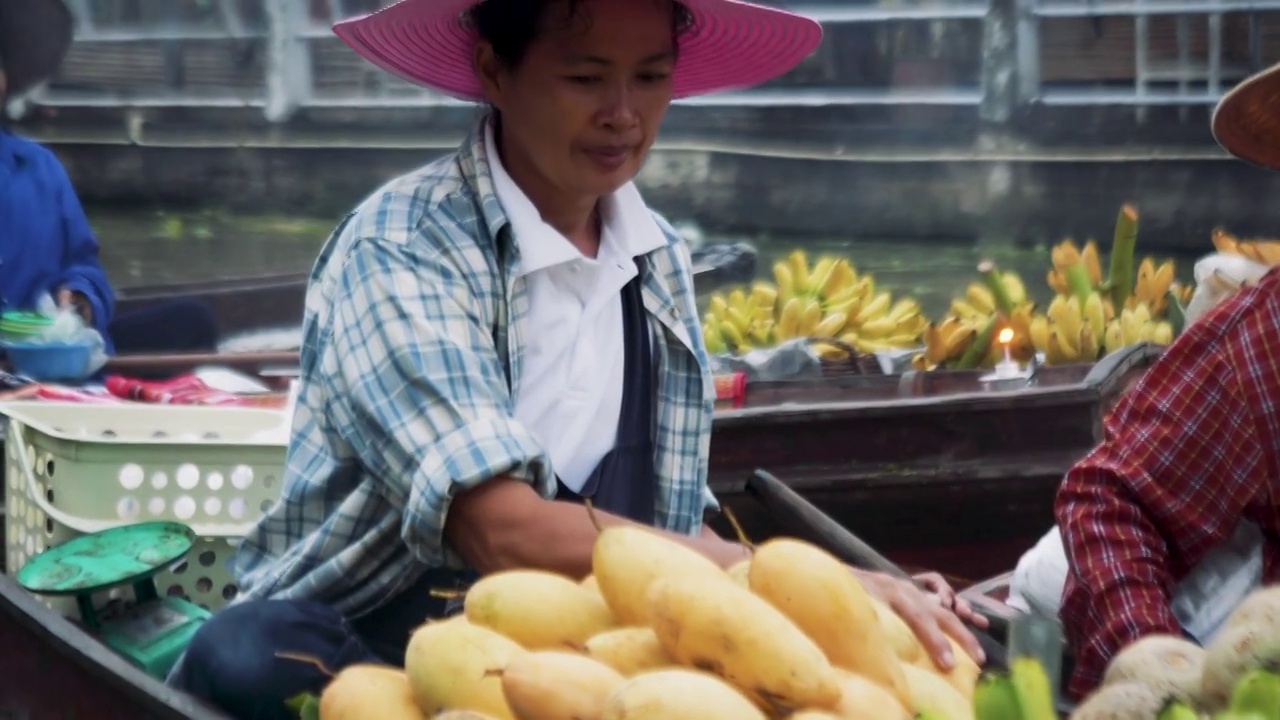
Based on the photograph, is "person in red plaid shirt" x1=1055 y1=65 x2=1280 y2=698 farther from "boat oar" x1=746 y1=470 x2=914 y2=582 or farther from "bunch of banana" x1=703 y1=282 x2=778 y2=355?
"bunch of banana" x1=703 y1=282 x2=778 y2=355

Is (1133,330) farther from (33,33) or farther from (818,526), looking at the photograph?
(33,33)

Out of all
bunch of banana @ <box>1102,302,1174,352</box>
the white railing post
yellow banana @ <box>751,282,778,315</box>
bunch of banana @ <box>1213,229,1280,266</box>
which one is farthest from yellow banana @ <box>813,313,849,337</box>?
the white railing post

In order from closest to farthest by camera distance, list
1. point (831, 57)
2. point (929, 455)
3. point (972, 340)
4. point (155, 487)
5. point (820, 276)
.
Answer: point (155, 487)
point (929, 455)
point (972, 340)
point (820, 276)
point (831, 57)

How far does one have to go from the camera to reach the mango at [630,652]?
135cm

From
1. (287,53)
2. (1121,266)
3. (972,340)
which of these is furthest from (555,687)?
(287,53)

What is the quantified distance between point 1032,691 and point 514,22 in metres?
1.18

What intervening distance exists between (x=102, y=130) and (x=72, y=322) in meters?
4.22

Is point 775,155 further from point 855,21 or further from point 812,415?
point 812,415

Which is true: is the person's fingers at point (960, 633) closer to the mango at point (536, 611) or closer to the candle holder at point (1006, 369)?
the mango at point (536, 611)

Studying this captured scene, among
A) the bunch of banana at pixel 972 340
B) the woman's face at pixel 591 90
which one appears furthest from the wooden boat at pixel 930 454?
the woman's face at pixel 591 90

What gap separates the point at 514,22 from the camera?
207 centimetres

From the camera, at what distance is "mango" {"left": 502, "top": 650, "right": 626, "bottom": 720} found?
1267 millimetres

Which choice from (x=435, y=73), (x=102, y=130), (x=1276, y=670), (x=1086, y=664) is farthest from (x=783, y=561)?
(x=102, y=130)

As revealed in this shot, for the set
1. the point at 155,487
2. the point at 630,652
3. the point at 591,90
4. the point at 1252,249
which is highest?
the point at 591,90
